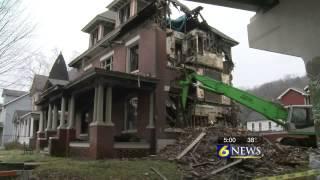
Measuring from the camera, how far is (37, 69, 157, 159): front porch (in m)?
14.9

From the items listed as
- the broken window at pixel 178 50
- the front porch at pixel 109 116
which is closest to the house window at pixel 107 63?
the front porch at pixel 109 116

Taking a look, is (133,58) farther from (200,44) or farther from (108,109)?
(108,109)

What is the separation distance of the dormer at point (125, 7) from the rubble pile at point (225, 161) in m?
9.31

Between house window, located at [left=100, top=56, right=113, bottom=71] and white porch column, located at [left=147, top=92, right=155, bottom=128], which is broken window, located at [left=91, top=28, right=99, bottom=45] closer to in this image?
house window, located at [left=100, top=56, right=113, bottom=71]

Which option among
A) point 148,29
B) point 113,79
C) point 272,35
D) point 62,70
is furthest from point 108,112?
point 62,70

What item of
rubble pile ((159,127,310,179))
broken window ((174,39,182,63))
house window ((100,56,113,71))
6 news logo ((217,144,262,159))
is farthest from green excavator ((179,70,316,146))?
6 news logo ((217,144,262,159))

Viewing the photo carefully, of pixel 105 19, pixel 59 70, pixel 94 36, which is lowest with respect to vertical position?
pixel 59 70

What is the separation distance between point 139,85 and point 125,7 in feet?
27.8

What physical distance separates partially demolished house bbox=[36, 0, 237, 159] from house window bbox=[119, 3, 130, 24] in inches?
2.7

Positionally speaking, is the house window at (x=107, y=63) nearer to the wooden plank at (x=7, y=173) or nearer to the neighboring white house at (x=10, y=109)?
the wooden plank at (x=7, y=173)

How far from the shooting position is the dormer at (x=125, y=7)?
21.2 m

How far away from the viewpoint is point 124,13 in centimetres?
2255

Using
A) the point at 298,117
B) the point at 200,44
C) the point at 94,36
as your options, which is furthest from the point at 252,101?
the point at 94,36

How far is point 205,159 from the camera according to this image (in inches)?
512
